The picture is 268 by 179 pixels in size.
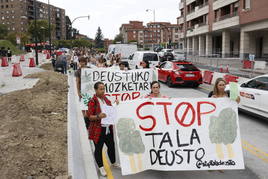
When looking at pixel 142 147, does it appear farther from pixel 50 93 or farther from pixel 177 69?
pixel 177 69

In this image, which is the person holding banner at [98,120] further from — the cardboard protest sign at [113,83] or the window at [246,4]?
the window at [246,4]

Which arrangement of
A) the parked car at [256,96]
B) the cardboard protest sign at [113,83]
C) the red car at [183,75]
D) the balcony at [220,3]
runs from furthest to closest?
the balcony at [220,3] < the red car at [183,75] < the cardboard protest sign at [113,83] < the parked car at [256,96]

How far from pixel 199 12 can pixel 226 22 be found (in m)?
13.4

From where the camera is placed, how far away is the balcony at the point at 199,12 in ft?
168

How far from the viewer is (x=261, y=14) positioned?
3262cm

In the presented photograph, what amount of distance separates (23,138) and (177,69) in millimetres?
11657

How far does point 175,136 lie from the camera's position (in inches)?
191

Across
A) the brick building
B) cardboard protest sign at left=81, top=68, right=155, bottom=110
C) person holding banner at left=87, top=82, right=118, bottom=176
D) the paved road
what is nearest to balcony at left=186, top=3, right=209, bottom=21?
cardboard protest sign at left=81, top=68, right=155, bottom=110

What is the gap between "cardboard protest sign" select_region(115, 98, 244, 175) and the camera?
4.78 meters

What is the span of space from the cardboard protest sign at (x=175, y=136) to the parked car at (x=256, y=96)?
3.92 meters

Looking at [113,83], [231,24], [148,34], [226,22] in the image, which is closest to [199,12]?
[226,22]

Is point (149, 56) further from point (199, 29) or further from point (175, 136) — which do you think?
point (199, 29)

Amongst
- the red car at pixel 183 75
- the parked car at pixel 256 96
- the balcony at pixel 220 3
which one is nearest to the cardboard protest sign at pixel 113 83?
the parked car at pixel 256 96

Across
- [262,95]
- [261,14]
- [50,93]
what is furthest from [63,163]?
A: [261,14]
